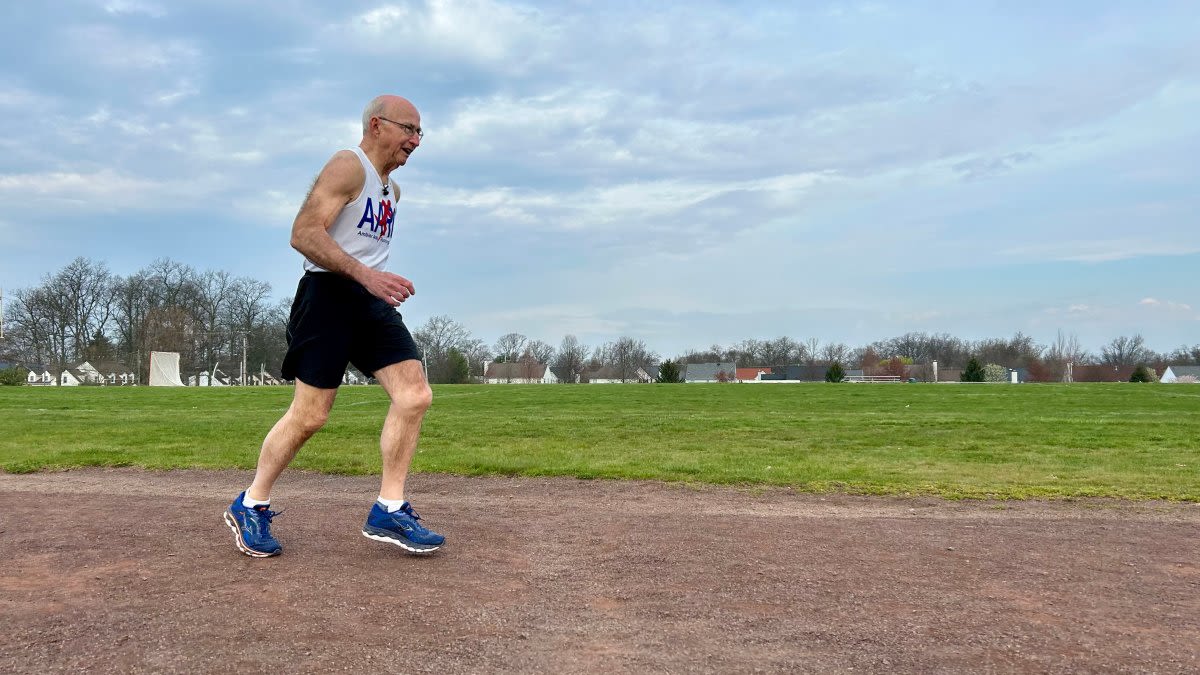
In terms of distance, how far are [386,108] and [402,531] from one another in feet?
6.32

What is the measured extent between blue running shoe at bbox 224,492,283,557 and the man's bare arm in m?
1.08

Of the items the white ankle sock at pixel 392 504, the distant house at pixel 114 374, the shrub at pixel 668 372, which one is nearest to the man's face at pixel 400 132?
the white ankle sock at pixel 392 504

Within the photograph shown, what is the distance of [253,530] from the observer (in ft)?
11.7

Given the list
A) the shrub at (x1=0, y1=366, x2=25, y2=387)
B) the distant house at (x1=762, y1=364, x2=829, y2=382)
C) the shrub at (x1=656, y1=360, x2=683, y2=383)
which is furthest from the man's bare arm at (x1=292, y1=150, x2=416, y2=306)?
the distant house at (x1=762, y1=364, x2=829, y2=382)

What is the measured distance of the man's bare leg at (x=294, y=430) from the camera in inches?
149

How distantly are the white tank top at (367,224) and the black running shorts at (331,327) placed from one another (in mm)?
107

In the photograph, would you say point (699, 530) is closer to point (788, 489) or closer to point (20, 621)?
point (788, 489)

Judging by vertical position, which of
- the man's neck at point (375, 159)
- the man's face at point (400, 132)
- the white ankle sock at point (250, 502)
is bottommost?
the white ankle sock at point (250, 502)

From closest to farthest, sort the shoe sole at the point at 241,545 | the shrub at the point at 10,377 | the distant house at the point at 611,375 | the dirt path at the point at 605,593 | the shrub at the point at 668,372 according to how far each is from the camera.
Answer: the dirt path at the point at 605,593 < the shoe sole at the point at 241,545 < the shrub at the point at 10,377 < the shrub at the point at 668,372 < the distant house at the point at 611,375

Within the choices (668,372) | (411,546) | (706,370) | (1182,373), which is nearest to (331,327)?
(411,546)

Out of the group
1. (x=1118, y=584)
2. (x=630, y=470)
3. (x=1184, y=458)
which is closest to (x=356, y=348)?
(x=1118, y=584)

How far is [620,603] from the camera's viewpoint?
287 centimetres

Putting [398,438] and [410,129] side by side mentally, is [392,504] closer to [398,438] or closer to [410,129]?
[398,438]

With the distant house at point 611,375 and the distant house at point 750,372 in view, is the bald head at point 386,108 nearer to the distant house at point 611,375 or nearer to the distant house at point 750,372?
the distant house at point 750,372
